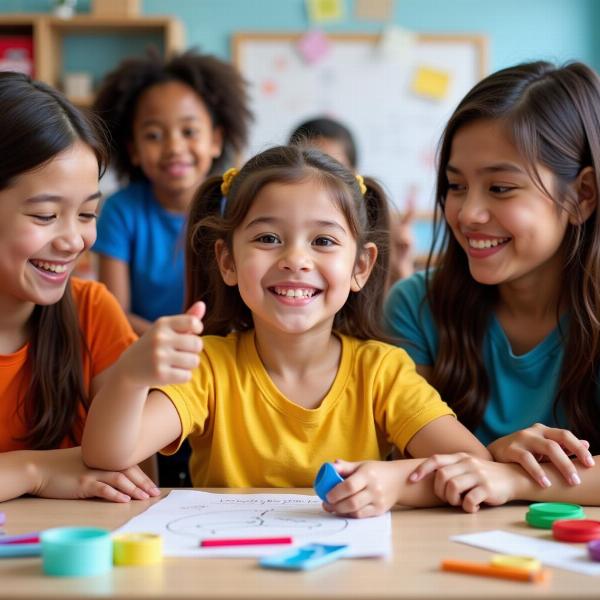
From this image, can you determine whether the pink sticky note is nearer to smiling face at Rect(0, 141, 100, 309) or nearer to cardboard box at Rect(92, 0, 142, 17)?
cardboard box at Rect(92, 0, 142, 17)

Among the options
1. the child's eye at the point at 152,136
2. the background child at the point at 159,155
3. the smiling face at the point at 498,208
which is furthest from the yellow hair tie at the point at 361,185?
the child's eye at the point at 152,136

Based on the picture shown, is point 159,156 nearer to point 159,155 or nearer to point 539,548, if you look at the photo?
point 159,155

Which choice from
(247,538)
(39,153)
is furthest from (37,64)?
(247,538)

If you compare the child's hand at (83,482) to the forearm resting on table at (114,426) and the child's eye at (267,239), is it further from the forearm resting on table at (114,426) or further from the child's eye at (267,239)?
the child's eye at (267,239)

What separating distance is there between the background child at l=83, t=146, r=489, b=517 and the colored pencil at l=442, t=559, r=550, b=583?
1.48 ft

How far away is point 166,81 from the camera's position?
2545mm

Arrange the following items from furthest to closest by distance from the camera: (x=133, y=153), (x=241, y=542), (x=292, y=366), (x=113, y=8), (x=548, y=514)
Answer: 1. (x=113, y=8)
2. (x=133, y=153)
3. (x=292, y=366)
4. (x=548, y=514)
5. (x=241, y=542)

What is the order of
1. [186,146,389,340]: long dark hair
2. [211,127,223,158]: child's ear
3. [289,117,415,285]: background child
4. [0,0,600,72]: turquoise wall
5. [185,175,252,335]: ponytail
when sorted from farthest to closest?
[0,0,600,72]: turquoise wall → [211,127,223,158]: child's ear → [289,117,415,285]: background child → [185,175,252,335]: ponytail → [186,146,389,340]: long dark hair

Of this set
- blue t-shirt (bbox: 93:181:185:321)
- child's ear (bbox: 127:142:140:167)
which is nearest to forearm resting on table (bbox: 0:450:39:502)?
blue t-shirt (bbox: 93:181:185:321)

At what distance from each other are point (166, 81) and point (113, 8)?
182 centimetres

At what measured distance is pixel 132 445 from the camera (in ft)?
3.88

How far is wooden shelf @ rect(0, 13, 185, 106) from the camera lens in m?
4.11

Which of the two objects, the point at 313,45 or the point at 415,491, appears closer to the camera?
the point at 415,491

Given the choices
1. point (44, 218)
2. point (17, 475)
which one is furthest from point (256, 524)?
point (44, 218)
